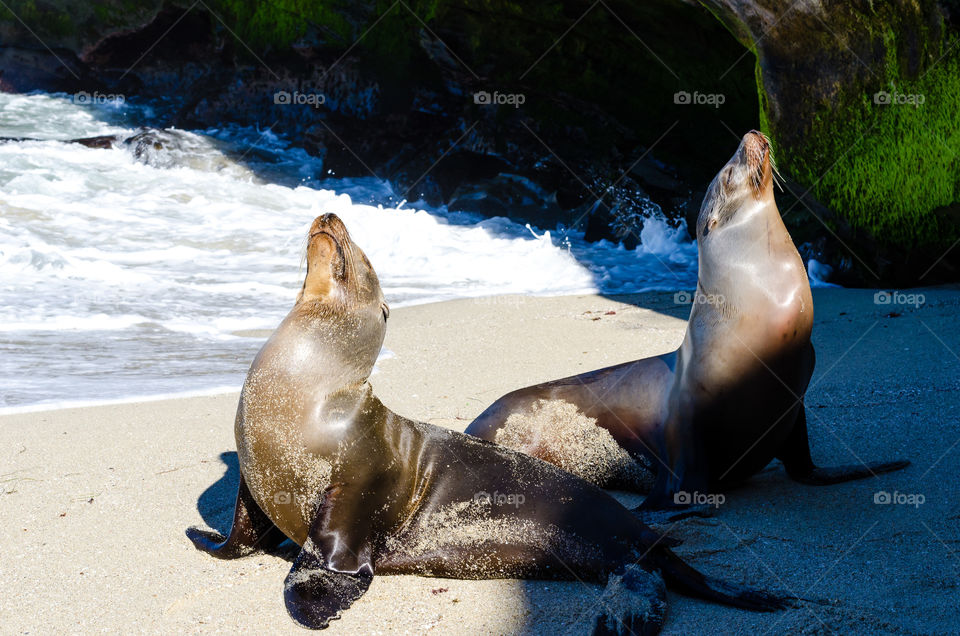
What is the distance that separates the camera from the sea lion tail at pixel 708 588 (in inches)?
111

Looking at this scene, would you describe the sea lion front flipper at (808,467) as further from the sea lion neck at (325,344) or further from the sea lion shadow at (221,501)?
the sea lion shadow at (221,501)

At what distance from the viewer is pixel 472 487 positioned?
3277 millimetres

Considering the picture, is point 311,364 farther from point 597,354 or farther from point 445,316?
point 445,316

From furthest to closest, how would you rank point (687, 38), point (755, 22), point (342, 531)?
point (687, 38)
point (755, 22)
point (342, 531)

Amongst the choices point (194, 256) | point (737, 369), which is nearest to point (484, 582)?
point (737, 369)

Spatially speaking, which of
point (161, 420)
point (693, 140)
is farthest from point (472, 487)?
point (693, 140)

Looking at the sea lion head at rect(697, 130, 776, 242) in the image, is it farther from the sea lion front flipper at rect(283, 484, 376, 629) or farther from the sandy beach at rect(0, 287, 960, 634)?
the sea lion front flipper at rect(283, 484, 376, 629)

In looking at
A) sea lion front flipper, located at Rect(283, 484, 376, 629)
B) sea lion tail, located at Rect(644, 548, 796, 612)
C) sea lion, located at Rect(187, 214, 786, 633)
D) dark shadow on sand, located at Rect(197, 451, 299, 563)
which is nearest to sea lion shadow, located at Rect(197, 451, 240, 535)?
dark shadow on sand, located at Rect(197, 451, 299, 563)

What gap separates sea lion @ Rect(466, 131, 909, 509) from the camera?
3.86 metres

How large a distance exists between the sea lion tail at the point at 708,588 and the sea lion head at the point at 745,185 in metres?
1.63

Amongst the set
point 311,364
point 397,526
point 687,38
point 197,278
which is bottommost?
point 197,278

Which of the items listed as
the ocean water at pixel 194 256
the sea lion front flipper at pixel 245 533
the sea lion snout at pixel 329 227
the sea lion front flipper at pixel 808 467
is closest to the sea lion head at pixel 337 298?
the sea lion snout at pixel 329 227

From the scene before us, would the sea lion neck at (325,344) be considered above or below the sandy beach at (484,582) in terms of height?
above

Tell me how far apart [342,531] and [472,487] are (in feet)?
1.60
